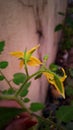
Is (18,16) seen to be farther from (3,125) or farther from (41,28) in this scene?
(3,125)

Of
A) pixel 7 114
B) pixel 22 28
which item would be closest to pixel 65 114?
pixel 7 114

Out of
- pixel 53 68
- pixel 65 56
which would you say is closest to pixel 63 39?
pixel 65 56

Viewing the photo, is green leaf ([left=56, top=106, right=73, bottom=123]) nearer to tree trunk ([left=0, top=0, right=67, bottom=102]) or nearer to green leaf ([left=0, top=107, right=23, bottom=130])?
green leaf ([left=0, top=107, right=23, bottom=130])

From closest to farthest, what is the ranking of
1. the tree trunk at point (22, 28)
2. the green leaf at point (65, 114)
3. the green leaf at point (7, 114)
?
the green leaf at point (7, 114) < the green leaf at point (65, 114) < the tree trunk at point (22, 28)

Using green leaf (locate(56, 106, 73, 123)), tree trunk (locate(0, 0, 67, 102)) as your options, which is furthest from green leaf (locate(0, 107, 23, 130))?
tree trunk (locate(0, 0, 67, 102))

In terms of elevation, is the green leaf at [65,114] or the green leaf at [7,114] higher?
the green leaf at [7,114]

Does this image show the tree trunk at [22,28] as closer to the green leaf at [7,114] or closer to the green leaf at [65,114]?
the green leaf at [65,114]

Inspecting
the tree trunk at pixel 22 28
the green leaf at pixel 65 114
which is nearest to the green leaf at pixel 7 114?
the green leaf at pixel 65 114

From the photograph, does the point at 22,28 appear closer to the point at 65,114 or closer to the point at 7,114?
the point at 65,114

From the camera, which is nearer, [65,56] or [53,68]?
[53,68]
